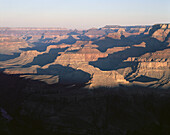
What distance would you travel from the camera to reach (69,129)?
238ft

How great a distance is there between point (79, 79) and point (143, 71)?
110ft

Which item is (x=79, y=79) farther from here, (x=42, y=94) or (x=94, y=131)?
(x=94, y=131)

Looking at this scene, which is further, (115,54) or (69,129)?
(115,54)

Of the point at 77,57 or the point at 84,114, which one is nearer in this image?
the point at 84,114

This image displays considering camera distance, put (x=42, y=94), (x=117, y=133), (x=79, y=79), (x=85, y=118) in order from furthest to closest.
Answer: (x=79, y=79) → (x=42, y=94) → (x=85, y=118) → (x=117, y=133)

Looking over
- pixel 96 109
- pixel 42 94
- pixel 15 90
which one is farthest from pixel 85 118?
pixel 15 90

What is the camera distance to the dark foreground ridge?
2849 inches

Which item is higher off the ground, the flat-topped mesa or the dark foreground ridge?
the dark foreground ridge

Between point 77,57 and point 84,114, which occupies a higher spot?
point 84,114

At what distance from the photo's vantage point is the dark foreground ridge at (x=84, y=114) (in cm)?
7238

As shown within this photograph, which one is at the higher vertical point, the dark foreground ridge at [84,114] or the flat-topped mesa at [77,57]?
the dark foreground ridge at [84,114]

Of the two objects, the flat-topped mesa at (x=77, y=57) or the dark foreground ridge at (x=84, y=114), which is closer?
the dark foreground ridge at (x=84, y=114)

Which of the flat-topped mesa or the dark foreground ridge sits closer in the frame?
the dark foreground ridge

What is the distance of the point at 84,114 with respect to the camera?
80062 mm
